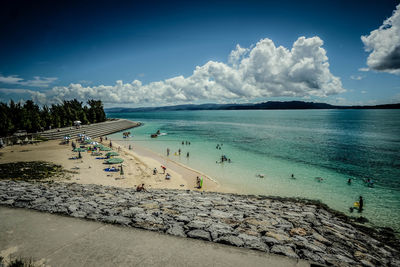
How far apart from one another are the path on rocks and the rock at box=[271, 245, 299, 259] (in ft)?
0.93

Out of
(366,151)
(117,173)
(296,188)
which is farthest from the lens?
(366,151)

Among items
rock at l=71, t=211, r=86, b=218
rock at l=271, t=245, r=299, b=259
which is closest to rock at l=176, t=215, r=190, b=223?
rock at l=271, t=245, r=299, b=259

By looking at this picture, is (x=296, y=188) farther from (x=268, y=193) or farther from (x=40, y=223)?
(x=40, y=223)

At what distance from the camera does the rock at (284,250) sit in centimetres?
476

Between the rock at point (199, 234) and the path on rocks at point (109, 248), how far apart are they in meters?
0.26

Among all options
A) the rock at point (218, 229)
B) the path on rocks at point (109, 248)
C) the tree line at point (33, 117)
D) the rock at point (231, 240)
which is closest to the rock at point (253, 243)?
the rock at point (231, 240)

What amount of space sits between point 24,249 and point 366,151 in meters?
57.2

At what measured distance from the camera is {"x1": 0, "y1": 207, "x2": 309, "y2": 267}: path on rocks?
4199 millimetres

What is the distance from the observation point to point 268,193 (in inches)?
773

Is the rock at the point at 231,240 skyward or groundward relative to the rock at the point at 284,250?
skyward

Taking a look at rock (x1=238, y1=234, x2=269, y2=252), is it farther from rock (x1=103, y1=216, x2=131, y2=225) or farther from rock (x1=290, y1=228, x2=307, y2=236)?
rock (x1=103, y1=216, x2=131, y2=225)

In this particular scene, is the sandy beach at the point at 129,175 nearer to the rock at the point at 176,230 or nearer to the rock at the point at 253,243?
the rock at the point at 176,230

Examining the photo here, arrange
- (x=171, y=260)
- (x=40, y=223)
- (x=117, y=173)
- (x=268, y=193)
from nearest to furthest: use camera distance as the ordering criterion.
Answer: (x=171, y=260) < (x=40, y=223) < (x=268, y=193) < (x=117, y=173)

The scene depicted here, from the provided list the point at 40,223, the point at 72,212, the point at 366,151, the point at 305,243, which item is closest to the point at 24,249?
the point at 40,223
